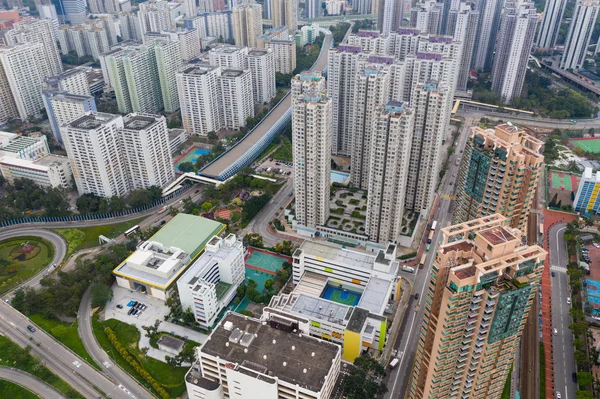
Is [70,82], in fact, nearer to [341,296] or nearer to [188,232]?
[188,232]

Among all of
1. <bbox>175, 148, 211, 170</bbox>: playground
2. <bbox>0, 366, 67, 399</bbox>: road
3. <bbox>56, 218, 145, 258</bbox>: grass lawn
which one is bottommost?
<bbox>0, 366, 67, 399</bbox>: road

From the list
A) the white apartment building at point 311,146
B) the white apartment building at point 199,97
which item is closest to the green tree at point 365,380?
the white apartment building at point 311,146

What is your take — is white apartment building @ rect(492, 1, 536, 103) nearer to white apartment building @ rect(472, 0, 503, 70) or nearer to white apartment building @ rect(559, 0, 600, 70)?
white apartment building @ rect(472, 0, 503, 70)

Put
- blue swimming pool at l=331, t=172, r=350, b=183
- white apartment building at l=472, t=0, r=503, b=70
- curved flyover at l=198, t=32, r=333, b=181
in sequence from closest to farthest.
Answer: blue swimming pool at l=331, t=172, r=350, b=183
curved flyover at l=198, t=32, r=333, b=181
white apartment building at l=472, t=0, r=503, b=70

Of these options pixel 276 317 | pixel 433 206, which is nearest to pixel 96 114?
pixel 276 317

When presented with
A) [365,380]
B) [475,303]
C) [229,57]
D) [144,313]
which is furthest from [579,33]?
[144,313]

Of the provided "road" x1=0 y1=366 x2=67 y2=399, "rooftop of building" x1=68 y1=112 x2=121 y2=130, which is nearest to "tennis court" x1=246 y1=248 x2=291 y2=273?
"road" x1=0 y1=366 x2=67 y2=399

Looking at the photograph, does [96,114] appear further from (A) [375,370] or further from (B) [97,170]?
(A) [375,370]
